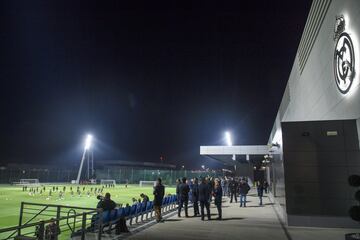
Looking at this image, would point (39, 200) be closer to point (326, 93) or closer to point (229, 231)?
point (229, 231)

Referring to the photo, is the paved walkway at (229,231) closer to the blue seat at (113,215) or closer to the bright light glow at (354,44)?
the blue seat at (113,215)

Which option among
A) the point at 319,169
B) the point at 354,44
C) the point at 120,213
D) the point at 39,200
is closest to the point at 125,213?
the point at 120,213

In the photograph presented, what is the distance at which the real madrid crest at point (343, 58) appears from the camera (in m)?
13.2

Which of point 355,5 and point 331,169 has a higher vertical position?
point 355,5

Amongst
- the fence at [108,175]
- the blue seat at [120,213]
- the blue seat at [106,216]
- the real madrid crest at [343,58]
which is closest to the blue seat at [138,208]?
the blue seat at [120,213]

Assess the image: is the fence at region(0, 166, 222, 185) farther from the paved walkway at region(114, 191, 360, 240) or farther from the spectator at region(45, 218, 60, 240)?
the spectator at region(45, 218, 60, 240)

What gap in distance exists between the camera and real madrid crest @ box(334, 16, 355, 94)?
43.2 ft

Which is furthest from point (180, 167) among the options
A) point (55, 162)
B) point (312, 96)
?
point (312, 96)

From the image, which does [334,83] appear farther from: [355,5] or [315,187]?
[315,187]

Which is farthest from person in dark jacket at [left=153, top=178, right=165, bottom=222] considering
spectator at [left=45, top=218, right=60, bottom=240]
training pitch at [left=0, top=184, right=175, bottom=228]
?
training pitch at [left=0, top=184, right=175, bottom=228]

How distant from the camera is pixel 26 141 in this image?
104 meters

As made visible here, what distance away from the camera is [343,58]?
13.9m

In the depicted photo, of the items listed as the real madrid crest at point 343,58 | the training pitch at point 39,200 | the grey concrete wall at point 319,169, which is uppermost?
the real madrid crest at point 343,58

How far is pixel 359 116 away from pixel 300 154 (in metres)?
2.87
